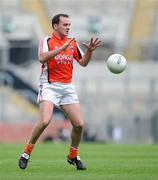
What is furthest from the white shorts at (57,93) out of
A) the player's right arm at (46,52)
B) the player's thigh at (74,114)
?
the player's right arm at (46,52)

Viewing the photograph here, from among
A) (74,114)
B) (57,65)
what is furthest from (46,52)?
(74,114)

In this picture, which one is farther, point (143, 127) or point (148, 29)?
point (148, 29)

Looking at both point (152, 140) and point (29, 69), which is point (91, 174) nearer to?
point (152, 140)

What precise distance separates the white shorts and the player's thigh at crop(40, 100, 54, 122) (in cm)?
8

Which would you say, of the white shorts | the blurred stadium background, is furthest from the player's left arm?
the blurred stadium background

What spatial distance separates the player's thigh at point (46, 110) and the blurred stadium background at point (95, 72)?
21897 millimetres

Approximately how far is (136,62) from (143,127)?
418 centimetres

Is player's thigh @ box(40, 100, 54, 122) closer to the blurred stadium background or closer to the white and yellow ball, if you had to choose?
the white and yellow ball

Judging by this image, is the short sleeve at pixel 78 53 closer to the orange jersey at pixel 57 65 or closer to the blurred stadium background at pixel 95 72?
the orange jersey at pixel 57 65

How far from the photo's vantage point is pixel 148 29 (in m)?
40.8

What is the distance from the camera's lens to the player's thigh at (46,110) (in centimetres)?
1178

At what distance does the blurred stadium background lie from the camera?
3456 cm

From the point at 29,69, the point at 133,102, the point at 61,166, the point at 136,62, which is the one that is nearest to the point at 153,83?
the point at 133,102

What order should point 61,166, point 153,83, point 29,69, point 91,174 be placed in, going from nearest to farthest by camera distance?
1. point 91,174
2. point 61,166
3. point 153,83
4. point 29,69
